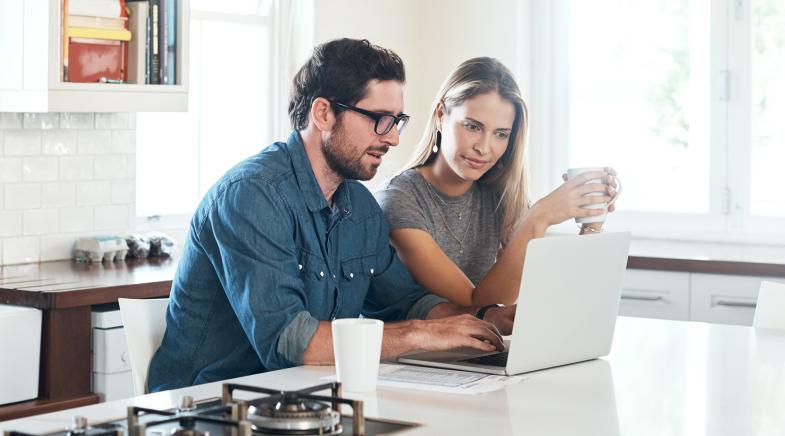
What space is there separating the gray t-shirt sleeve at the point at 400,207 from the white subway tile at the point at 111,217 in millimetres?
1561

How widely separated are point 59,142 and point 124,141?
29 cm

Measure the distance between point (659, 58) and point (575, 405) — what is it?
3.52 meters

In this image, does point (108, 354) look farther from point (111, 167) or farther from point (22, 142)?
point (111, 167)

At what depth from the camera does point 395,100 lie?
7.82 ft

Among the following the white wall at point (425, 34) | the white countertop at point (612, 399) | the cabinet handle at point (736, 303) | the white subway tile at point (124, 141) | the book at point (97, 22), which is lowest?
the cabinet handle at point (736, 303)

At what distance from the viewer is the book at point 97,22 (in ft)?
11.6

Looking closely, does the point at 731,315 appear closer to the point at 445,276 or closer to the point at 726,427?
the point at 445,276

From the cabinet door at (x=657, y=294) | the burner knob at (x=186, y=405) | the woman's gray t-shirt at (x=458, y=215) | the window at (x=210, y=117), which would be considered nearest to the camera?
the burner knob at (x=186, y=405)

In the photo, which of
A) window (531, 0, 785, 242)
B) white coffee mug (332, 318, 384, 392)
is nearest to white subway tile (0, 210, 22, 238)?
white coffee mug (332, 318, 384, 392)

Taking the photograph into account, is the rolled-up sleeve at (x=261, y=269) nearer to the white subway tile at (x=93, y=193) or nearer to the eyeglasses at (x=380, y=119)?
the eyeglasses at (x=380, y=119)

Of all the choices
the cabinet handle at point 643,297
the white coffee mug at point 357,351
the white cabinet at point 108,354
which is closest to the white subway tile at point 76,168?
the white cabinet at point 108,354

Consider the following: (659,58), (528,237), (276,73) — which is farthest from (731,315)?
(276,73)

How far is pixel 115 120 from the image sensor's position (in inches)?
157

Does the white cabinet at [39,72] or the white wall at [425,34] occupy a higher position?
the white wall at [425,34]
